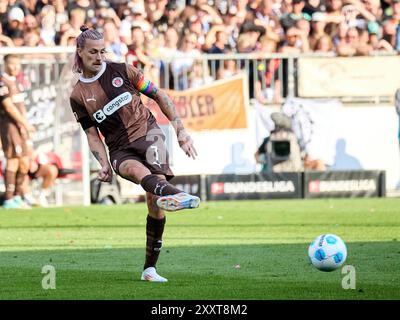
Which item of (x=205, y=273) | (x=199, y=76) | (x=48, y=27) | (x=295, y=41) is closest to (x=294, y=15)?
(x=295, y=41)

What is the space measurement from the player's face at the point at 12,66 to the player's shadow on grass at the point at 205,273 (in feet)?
24.7

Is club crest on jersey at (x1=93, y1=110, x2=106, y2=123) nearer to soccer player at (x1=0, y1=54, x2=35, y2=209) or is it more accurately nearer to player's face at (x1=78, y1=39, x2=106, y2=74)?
player's face at (x1=78, y1=39, x2=106, y2=74)

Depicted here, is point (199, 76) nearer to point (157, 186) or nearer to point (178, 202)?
point (157, 186)

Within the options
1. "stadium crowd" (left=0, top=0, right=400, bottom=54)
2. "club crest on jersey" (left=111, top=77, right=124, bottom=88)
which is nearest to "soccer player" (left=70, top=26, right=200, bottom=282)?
"club crest on jersey" (left=111, top=77, right=124, bottom=88)

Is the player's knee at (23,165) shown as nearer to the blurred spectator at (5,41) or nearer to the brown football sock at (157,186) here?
the blurred spectator at (5,41)

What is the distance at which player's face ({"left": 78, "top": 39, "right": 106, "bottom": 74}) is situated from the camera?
36.0 ft

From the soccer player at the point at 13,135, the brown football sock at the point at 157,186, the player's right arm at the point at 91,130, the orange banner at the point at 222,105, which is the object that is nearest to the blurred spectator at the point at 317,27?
the orange banner at the point at 222,105

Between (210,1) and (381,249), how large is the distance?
551 inches

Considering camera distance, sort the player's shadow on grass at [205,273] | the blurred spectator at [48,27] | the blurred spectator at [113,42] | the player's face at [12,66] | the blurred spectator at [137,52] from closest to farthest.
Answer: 1. the player's shadow on grass at [205,273]
2. the player's face at [12,66]
3. the blurred spectator at [113,42]
4. the blurred spectator at [137,52]
5. the blurred spectator at [48,27]

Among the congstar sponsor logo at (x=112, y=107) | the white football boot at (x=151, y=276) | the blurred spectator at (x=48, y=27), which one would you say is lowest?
the white football boot at (x=151, y=276)

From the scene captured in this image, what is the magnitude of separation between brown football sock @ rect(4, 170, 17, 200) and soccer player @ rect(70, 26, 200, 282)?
10.7 meters

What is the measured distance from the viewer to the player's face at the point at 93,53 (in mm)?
10969

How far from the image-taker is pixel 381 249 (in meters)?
13.9
